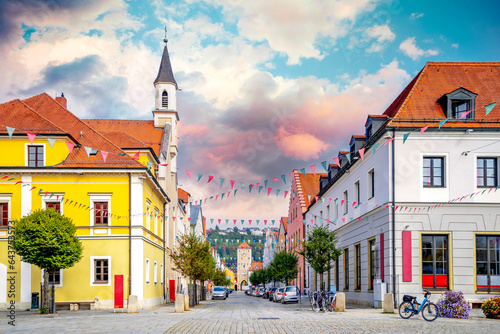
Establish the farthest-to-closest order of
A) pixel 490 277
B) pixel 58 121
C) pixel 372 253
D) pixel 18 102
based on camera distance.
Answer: pixel 58 121 < pixel 18 102 < pixel 372 253 < pixel 490 277

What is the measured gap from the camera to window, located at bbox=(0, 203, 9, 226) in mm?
31719

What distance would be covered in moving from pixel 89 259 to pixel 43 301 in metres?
5.09

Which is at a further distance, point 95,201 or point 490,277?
point 95,201

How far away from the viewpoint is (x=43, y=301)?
2664 cm

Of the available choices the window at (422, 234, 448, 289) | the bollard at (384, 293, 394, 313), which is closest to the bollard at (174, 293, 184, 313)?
the bollard at (384, 293, 394, 313)

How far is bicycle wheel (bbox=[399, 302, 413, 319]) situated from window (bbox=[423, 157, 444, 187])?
7.26 metres

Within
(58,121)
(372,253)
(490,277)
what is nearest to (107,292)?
(58,121)

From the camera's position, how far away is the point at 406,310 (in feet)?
68.4

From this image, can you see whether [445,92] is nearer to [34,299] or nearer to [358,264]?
[358,264]

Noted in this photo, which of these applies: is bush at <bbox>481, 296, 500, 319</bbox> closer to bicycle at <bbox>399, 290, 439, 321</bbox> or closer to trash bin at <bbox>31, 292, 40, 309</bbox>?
bicycle at <bbox>399, 290, 439, 321</bbox>

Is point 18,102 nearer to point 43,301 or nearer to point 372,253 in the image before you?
point 43,301

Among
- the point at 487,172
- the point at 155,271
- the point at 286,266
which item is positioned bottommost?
the point at 286,266

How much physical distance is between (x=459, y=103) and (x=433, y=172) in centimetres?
375

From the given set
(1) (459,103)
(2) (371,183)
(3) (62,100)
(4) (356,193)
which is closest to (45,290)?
(2) (371,183)
